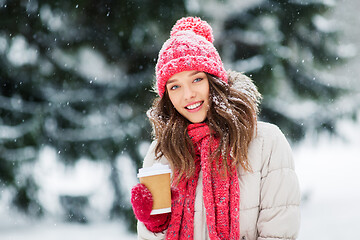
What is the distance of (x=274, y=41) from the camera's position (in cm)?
405

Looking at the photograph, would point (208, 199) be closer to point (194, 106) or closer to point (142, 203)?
point (142, 203)

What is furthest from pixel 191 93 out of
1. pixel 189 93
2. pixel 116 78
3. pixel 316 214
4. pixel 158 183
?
pixel 316 214

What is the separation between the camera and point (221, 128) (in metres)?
1.93

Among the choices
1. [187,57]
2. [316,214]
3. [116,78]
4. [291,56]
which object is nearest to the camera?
[187,57]

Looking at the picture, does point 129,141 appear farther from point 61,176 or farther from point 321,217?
point 321,217

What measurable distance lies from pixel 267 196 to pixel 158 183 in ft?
1.71

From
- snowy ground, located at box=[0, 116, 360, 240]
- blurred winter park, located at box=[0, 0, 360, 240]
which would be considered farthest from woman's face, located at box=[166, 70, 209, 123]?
snowy ground, located at box=[0, 116, 360, 240]

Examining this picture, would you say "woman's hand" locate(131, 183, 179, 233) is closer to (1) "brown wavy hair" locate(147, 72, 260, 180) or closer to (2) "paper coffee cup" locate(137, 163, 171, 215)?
(2) "paper coffee cup" locate(137, 163, 171, 215)

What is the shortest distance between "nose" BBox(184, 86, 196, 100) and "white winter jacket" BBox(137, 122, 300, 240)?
386 mm

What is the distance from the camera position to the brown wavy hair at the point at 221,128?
1.86 meters

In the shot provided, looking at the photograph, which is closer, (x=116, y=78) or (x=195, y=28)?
(x=195, y=28)

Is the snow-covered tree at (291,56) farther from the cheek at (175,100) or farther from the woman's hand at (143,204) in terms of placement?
the woman's hand at (143,204)

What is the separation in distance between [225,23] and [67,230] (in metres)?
3.07

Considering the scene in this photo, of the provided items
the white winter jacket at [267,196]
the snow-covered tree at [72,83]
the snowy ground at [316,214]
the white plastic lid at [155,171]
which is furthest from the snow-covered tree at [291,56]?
the white plastic lid at [155,171]
